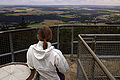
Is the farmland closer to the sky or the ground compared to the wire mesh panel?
closer to the sky

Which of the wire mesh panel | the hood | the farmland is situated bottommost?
the wire mesh panel

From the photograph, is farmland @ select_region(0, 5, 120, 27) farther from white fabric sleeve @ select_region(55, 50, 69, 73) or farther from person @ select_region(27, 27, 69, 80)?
white fabric sleeve @ select_region(55, 50, 69, 73)

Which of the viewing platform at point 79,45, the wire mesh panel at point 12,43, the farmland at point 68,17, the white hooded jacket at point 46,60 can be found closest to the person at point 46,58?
the white hooded jacket at point 46,60

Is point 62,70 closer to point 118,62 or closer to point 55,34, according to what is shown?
point 118,62

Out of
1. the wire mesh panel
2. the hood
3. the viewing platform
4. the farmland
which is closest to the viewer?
the hood

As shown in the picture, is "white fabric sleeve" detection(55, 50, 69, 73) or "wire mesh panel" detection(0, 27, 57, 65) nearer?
"white fabric sleeve" detection(55, 50, 69, 73)

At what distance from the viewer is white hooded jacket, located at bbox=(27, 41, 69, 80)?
173 centimetres

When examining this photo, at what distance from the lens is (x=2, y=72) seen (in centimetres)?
197

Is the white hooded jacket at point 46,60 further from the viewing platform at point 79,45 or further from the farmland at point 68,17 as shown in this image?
the farmland at point 68,17

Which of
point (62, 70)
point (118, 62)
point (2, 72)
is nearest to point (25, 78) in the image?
point (2, 72)

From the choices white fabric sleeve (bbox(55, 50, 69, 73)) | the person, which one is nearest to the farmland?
the person

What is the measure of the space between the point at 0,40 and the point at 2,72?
179 cm

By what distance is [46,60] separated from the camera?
5.77 feet

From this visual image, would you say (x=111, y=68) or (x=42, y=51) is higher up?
(x=42, y=51)
